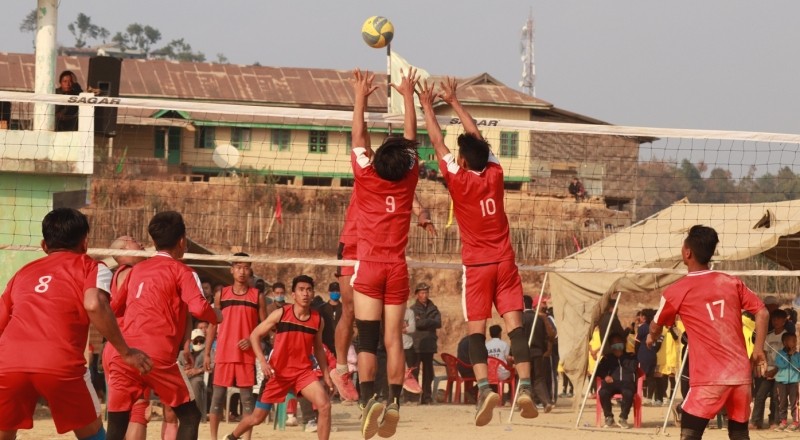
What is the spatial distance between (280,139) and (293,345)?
39.0m

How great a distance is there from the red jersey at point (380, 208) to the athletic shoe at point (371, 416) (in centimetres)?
119

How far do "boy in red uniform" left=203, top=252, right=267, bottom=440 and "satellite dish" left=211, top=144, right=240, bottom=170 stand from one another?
33.9m

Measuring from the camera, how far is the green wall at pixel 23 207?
19281 millimetres

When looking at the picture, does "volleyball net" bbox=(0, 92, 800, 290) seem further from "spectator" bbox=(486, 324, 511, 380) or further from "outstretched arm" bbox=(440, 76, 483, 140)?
"outstretched arm" bbox=(440, 76, 483, 140)

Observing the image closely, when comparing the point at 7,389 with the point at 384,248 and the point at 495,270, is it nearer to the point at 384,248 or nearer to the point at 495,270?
the point at 384,248

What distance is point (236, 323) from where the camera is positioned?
14719 mm

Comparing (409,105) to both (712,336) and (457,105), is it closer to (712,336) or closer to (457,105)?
(457,105)

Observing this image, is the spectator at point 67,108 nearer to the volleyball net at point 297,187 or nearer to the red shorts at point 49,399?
the volleyball net at point 297,187

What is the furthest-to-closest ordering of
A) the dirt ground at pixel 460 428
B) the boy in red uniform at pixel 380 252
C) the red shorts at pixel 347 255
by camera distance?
1. the dirt ground at pixel 460 428
2. the red shorts at pixel 347 255
3. the boy in red uniform at pixel 380 252

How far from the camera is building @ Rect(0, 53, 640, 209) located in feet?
166

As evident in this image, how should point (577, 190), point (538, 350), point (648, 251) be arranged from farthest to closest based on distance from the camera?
point (577, 190), point (538, 350), point (648, 251)

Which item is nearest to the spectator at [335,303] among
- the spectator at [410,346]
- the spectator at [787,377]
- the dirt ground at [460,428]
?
the dirt ground at [460,428]

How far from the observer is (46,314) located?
8.19 metres

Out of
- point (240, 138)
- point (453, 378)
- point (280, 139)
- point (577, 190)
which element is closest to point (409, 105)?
point (453, 378)
